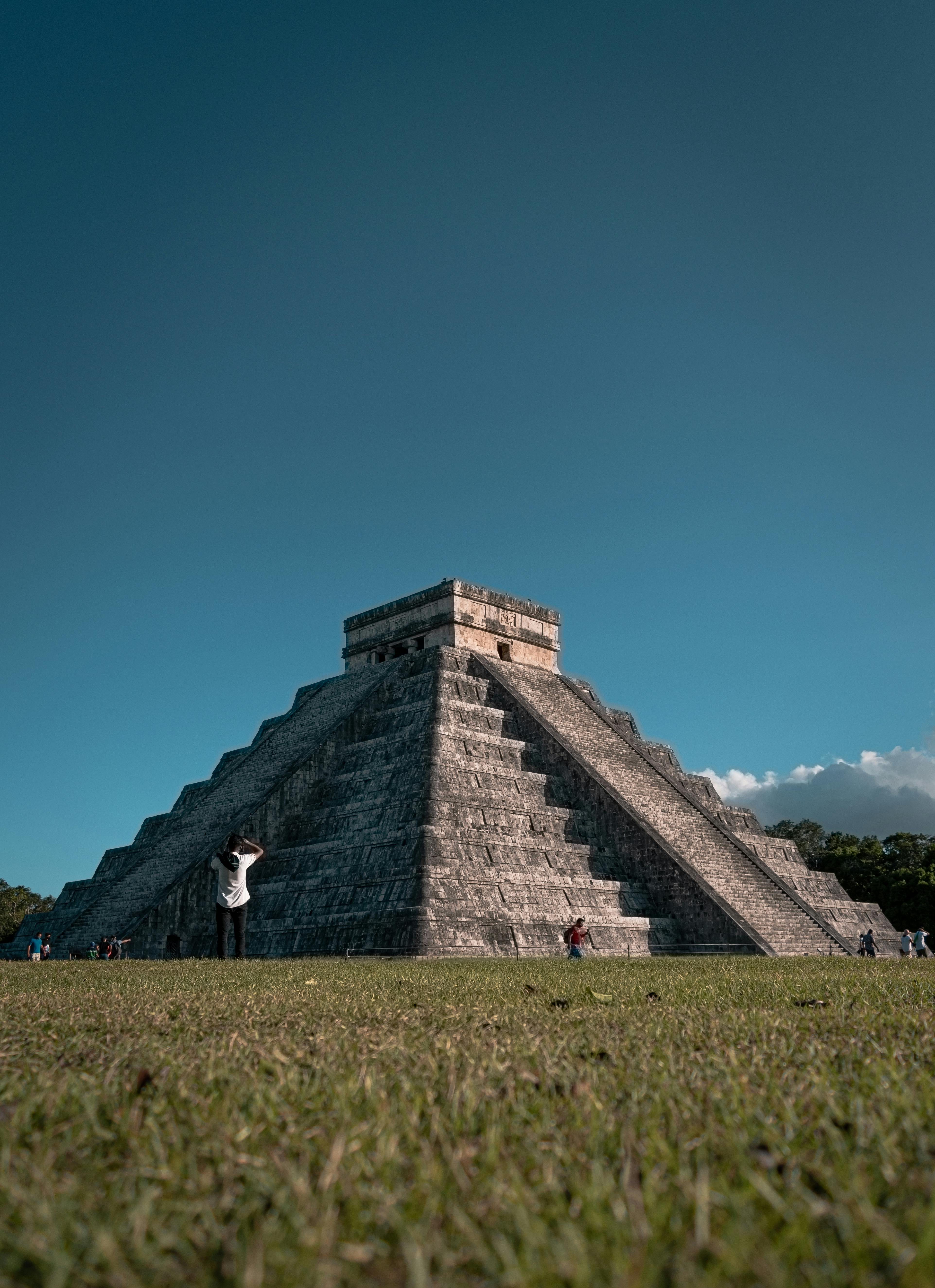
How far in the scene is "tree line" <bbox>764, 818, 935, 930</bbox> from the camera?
124ft

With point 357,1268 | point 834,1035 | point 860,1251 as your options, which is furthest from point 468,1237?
point 834,1035

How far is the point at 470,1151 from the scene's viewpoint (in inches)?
76.1

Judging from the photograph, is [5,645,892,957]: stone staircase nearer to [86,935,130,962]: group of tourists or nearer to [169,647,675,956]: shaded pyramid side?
[169,647,675,956]: shaded pyramid side

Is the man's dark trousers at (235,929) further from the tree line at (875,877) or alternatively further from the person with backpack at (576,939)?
the tree line at (875,877)

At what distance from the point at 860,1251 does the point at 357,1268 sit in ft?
2.25

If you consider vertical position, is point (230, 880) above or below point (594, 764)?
below

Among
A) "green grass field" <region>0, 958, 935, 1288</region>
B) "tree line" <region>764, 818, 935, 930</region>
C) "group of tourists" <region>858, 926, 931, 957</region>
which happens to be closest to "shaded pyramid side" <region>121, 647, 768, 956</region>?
"group of tourists" <region>858, 926, 931, 957</region>

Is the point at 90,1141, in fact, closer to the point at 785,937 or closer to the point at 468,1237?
the point at 468,1237

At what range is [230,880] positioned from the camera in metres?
11.9

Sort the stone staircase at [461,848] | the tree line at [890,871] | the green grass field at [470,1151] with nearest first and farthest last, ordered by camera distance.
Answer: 1. the green grass field at [470,1151]
2. the stone staircase at [461,848]
3. the tree line at [890,871]

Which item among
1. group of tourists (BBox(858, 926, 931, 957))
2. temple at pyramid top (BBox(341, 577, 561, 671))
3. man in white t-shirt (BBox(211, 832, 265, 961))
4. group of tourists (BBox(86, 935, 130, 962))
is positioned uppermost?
temple at pyramid top (BBox(341, 577, 561, 671))

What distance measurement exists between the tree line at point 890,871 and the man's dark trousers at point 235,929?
96.5 ft

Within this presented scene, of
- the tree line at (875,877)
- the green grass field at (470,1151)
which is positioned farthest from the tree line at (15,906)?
the green grass field at (470,1151)

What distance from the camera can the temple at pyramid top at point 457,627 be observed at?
28109 millimetres
